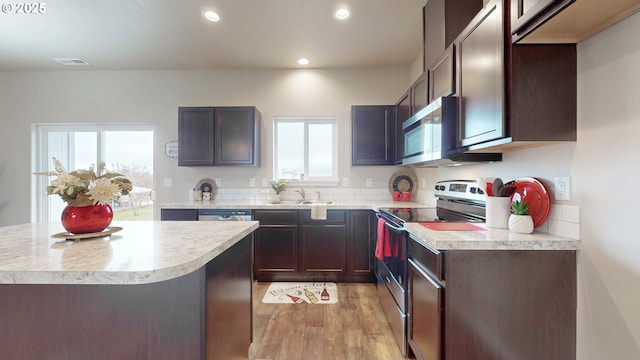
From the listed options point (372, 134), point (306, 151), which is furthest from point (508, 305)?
point (306, 151)

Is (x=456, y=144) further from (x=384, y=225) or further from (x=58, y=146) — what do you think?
(x=58, y=146)

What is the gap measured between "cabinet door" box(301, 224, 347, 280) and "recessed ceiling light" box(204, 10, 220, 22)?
2.26 metres

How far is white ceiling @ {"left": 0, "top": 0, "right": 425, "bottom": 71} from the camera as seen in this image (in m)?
2.42

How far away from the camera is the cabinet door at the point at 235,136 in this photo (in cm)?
338

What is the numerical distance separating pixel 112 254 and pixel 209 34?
261cm

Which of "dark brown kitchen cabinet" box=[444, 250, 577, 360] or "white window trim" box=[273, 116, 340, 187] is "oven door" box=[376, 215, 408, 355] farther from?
"white window trim" box=[273, 116, 340, 187]

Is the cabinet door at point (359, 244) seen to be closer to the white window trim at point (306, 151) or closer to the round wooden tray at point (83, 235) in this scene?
the white window trim at point (306, 151)

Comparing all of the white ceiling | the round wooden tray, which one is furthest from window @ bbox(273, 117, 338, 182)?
the round wooden tray

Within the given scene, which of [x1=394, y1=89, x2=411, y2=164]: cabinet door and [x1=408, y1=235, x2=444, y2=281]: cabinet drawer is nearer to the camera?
[x1=408, y1=235, x2=444, y2=281]: cabinet drawer

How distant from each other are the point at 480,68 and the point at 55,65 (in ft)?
16.3

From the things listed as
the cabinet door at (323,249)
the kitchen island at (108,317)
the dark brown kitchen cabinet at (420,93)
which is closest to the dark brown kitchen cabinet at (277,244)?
the cabinet door at (323,249)

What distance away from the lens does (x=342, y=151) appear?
3738 mm

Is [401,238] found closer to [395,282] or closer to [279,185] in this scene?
[395,282]

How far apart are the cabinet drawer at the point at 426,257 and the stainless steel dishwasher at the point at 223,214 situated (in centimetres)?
199
